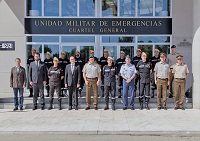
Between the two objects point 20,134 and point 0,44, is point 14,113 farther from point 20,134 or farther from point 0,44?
point 0,44

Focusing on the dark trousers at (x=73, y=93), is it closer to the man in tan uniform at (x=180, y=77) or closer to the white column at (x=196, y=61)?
the man in tan uniform at (x=180, y=77)

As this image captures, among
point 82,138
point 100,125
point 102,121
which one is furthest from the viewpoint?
point 102,121

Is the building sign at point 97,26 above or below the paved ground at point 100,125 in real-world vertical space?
above

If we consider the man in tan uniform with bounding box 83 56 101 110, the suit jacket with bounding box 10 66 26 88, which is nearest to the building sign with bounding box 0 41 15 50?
the suit jacket with bounding box 10 66 26 88

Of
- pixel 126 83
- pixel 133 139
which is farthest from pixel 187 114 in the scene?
pixel 133 139

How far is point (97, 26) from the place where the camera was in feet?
51.9

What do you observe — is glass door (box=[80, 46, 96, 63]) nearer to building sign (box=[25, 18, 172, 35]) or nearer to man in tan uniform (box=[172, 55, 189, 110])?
building sign (box=[25, 18, 172, 35])

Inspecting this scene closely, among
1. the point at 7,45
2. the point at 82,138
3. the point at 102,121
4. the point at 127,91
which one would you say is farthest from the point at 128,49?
the point at 82,138

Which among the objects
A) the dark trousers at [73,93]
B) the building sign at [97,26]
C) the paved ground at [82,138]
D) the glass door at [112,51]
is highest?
the building sign at [97,26]

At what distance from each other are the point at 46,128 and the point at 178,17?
31.1 feet

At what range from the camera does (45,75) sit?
40.9 feet

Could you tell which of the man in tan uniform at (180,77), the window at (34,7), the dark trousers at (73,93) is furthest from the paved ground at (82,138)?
the window at (34,7)

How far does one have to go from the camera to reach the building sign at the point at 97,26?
51.8 ft

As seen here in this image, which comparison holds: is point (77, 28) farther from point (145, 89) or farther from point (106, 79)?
point (145, 89)
